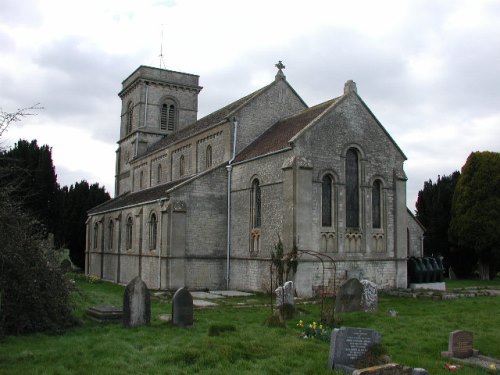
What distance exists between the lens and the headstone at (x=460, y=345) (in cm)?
1023

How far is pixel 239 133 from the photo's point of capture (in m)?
27.0

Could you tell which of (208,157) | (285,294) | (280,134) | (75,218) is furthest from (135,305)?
(75,218)

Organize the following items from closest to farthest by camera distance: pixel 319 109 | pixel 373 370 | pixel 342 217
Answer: pixel 373 370
pixel 342 217
pixel 319 109

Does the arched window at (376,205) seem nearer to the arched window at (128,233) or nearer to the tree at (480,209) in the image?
the tree at (480,209)

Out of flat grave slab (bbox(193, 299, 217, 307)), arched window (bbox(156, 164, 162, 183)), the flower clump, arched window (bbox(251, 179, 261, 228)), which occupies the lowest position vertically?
flat grave slab (bbox(193, 299, 217, 307))

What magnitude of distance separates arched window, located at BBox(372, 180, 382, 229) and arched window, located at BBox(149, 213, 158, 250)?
10965mm

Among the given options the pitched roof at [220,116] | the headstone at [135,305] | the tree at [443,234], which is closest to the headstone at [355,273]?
the pitched roof at [220,116]

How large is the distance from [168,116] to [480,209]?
23.9 metres

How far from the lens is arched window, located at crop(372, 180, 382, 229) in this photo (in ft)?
80.1

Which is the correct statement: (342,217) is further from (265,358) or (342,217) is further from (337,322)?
(265,358)

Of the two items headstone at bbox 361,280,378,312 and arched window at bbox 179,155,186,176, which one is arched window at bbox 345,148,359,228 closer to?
headstone at bbox 361,280,378,312

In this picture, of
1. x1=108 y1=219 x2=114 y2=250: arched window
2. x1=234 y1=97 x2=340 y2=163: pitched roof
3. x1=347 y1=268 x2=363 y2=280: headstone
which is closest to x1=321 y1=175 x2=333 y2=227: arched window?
x1=347 y1=268 x2=363 y2=280: headstone

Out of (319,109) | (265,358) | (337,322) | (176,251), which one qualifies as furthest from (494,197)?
(265,358)

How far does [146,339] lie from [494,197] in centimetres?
2995
